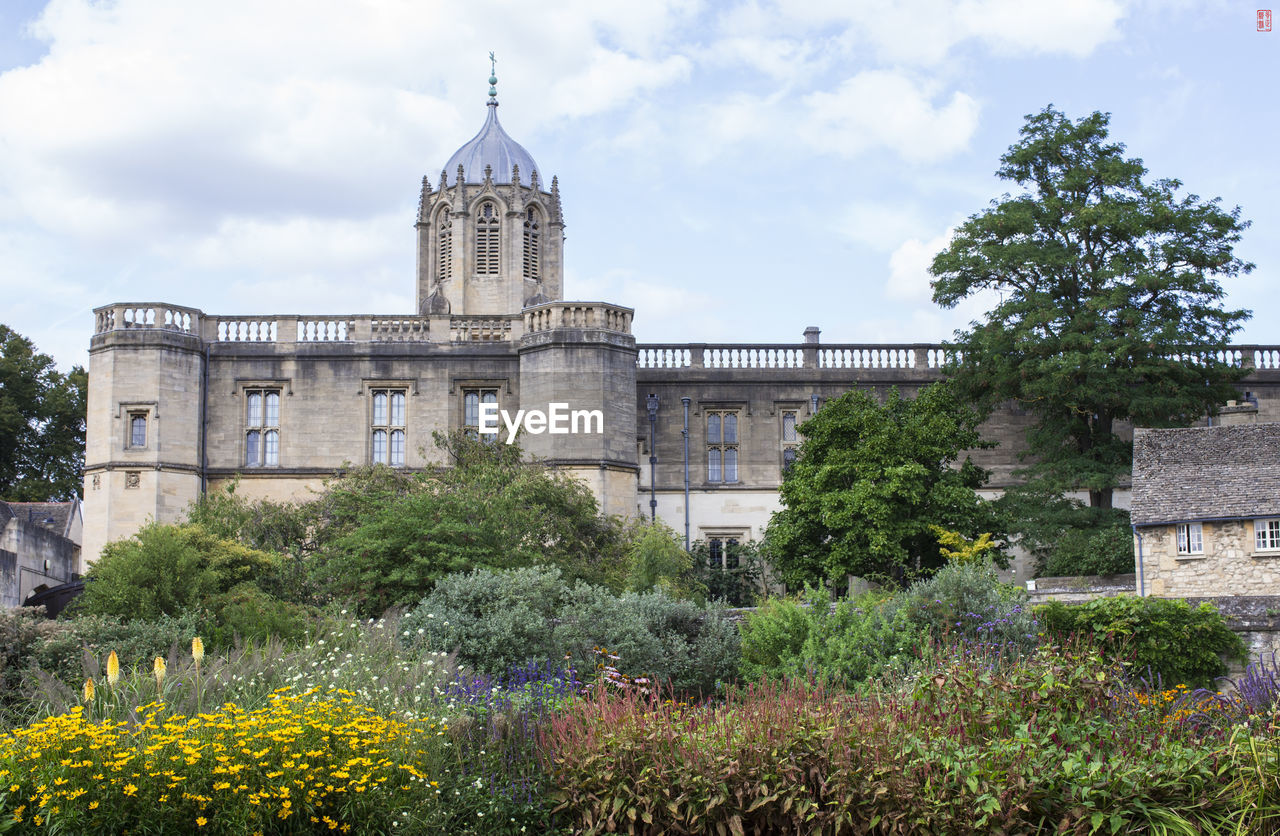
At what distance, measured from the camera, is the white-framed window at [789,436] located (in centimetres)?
3662

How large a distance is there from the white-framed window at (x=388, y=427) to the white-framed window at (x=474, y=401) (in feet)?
5.07

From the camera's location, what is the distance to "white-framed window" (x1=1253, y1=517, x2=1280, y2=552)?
77.4 ft

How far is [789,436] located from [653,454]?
3593 millimetres

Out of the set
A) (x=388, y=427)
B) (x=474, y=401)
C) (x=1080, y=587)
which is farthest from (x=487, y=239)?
(x=1080, y=587)

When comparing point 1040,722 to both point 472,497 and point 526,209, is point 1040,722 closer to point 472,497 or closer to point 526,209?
point 472,497

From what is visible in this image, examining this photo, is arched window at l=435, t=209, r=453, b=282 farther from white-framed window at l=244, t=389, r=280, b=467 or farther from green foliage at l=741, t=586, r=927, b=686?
green foliage at l=741, t=586, r=927, b=686

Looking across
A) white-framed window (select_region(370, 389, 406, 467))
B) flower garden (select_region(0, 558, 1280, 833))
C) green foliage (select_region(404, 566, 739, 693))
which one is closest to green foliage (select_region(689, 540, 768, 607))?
white-framed window (select_region(370, 389, 406, 467))

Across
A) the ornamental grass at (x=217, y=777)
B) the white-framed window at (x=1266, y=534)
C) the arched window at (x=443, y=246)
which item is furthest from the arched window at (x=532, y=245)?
the ornamental grass at (x=217, y=777)

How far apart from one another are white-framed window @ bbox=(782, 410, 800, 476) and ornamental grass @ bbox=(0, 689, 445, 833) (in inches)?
1035

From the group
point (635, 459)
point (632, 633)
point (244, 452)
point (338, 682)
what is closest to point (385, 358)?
point (244, 452)

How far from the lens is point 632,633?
A: 17.2 meters

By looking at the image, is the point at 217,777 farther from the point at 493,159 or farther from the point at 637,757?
the point at 493,159

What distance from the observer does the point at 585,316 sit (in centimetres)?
3462

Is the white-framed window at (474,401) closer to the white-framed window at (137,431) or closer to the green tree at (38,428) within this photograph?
the white-framed window at (137,431)
